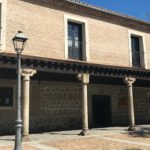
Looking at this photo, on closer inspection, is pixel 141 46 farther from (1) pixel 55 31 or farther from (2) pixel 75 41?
(1) pixel 55 31

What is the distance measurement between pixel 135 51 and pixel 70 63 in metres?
6.72

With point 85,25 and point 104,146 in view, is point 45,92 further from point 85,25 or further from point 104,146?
point 104,146

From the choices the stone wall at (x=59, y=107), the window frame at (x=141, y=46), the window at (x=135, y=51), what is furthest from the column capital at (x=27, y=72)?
the window at (x=135, y=51)

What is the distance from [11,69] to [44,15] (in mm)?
3762

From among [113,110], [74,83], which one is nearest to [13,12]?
[74,83]

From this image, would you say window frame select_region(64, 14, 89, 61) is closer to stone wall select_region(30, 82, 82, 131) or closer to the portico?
the portico

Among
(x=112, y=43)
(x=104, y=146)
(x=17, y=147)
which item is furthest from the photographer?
(x=112, y=43)

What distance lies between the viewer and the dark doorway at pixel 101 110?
1734 centimetres

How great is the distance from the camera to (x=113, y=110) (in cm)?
1784

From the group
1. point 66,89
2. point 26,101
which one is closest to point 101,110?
point 66,89

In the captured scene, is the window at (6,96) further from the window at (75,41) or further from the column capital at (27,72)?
the window at (75,41)

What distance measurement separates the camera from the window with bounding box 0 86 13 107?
13625 millimetres

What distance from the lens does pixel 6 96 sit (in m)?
13.8

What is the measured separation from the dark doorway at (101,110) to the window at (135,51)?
280cm
